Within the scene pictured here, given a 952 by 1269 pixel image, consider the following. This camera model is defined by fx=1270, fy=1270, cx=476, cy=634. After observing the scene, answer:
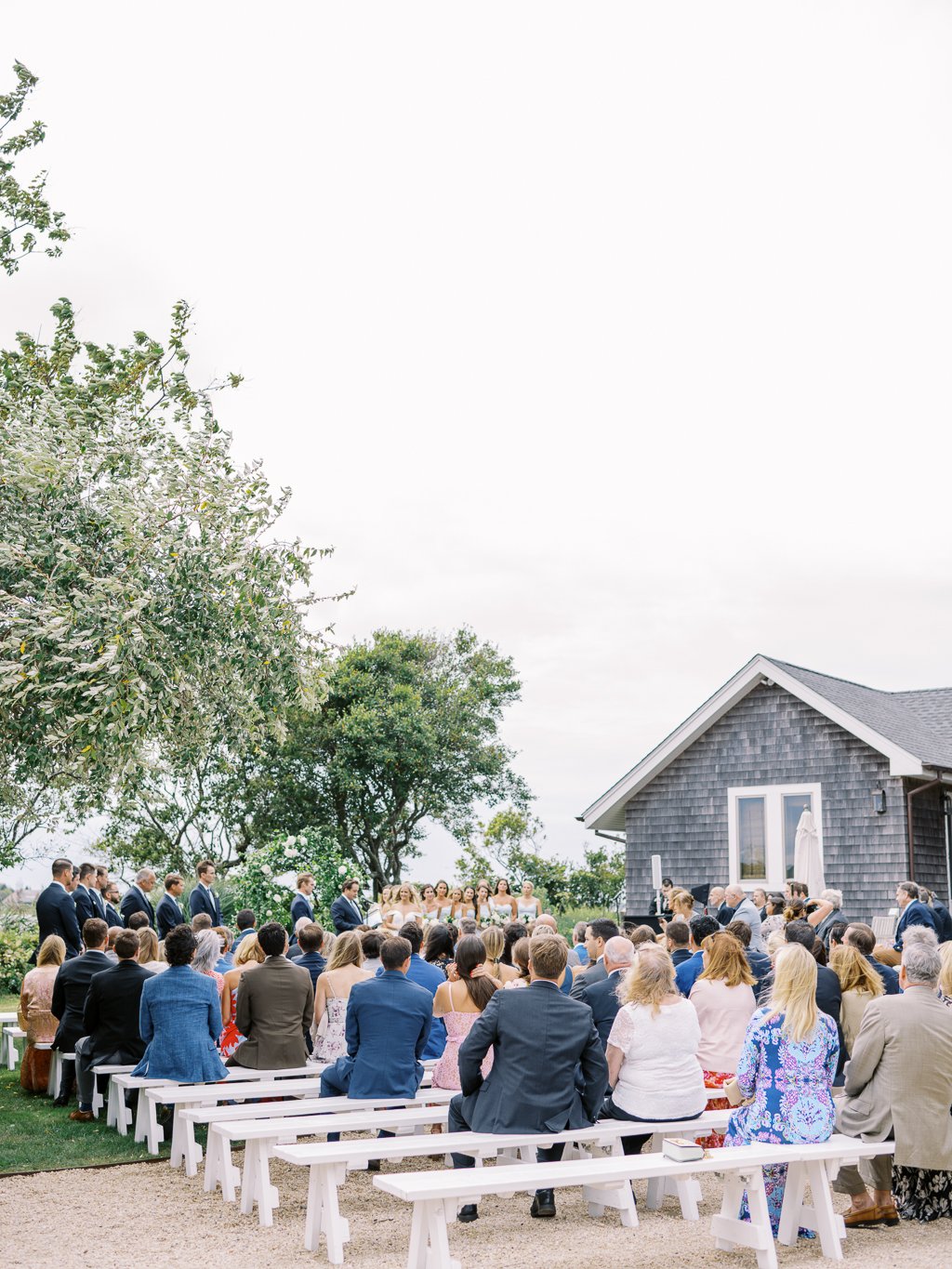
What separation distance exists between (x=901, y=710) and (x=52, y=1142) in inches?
680

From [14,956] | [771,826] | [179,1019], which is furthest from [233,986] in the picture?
[771,826]

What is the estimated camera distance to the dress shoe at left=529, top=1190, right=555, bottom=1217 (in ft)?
22.9

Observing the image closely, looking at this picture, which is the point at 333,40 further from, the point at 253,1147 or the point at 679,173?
the point at 253,1147

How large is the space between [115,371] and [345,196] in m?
4.20

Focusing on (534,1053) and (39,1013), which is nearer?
(534,1053)

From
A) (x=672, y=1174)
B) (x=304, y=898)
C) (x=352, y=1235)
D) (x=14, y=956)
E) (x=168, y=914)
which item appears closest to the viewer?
(x=672, y=1174)

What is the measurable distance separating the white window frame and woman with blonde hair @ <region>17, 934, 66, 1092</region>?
38.5 ft

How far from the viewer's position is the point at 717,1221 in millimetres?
6371

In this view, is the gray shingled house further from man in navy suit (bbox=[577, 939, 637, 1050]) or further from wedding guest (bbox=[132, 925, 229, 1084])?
wedding guest (bbox=[132, 925, 229, 1084])

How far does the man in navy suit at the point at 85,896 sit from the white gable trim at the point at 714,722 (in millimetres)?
Answer: 10078

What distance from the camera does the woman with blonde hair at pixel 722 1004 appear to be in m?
7.92

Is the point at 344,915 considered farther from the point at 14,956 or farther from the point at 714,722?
the point at 714,722

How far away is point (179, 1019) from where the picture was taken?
8508 mm

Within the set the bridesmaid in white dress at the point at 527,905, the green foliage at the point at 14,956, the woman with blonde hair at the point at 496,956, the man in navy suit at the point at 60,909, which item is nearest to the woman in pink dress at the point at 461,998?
the woman with blonde hair at the point at 496,956
